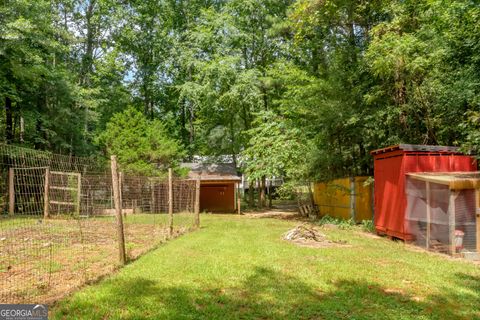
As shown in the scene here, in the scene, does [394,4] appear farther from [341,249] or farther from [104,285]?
[104,285]

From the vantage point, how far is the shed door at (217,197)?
75.9 feet

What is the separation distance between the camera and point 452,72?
34.4 feet

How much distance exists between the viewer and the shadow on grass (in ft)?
13.5

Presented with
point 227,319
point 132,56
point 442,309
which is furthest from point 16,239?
point 132,56

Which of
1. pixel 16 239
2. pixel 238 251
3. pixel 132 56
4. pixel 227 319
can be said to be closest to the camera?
pixel 227 319

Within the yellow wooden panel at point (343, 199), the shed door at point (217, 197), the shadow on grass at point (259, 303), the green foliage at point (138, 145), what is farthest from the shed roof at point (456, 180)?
the shed door at point (217, 197)

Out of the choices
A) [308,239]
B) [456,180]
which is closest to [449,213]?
[456,180]

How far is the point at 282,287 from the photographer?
16.9 ft

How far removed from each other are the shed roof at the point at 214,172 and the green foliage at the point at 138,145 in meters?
2.30

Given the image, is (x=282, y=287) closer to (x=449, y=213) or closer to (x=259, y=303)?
(x=259, y=303)

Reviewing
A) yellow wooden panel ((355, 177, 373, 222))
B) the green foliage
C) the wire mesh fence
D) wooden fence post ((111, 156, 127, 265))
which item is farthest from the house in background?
wooden fence post ((111, 156, 127, 265))

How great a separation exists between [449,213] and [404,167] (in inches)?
73.1

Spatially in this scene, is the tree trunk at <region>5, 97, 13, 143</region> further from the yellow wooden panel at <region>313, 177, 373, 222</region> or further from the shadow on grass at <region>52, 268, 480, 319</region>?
the shadow on grass at <region>52, 268, 480, 319</region>

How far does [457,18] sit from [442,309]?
30.0ft
